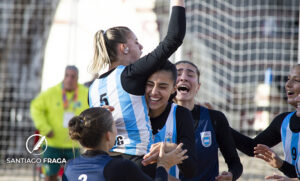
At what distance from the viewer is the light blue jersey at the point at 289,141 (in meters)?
3.63

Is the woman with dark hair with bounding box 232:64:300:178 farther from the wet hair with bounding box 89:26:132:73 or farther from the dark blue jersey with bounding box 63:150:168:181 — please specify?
the dark blue jersey with bounding box 63:150:168:181

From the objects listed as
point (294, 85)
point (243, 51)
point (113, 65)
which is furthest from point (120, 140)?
point (243, 51)

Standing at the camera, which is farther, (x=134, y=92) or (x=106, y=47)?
(x=106, y=47)

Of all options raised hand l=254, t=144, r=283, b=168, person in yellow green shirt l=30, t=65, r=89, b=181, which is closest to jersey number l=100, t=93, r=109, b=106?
raised hand l=254, t=144, r=283, b=168

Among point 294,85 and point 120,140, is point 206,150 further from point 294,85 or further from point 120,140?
point 120,140

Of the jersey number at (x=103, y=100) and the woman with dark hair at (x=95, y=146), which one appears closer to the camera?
the woman with dark hair at (x=95, y=146)

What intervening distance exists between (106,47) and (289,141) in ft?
4.83

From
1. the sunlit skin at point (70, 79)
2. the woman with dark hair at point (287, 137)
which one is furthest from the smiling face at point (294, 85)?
the sunlit skin at point (70, 79)

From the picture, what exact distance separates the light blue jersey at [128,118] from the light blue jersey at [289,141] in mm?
1216

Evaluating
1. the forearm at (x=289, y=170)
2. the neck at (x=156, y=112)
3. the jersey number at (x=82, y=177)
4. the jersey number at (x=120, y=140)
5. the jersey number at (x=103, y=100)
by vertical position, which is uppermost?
the jersey number at (x=103, y=100)

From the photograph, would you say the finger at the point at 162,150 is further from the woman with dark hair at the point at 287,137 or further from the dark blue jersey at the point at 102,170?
the woman with dark hair at the point at 287,137

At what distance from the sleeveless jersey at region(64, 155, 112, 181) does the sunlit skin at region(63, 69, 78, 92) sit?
192 inches

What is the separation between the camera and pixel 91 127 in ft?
8.56

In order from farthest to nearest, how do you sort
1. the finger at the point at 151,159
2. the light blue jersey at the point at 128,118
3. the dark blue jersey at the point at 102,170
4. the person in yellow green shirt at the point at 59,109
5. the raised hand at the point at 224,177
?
1. the person in yellow green shirt at the point at 59,109
2. the raised hand at the point at 224,177
3. the light blue jersey at the point at 128,118
4. the finger at the point at 151,159
5. the dark blue jersey at the point at 102,170
